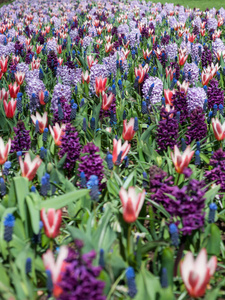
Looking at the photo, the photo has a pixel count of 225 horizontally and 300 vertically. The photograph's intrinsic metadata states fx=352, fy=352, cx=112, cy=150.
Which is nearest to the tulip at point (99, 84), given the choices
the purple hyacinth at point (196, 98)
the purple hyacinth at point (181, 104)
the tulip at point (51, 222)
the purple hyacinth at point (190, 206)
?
the purple hyacinth at point (181, 104)

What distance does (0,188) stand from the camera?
8.05ft

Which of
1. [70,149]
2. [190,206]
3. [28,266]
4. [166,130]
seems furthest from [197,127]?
[28,266]

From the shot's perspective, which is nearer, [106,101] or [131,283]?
[131,283]

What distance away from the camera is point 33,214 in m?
2.07

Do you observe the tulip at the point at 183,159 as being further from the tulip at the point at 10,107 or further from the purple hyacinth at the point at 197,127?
the tulip at the point at 10,107

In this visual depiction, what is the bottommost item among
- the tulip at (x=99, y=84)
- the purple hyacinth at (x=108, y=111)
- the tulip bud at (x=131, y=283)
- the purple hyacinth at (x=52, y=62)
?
the tulip bud at (x=131, y=283)

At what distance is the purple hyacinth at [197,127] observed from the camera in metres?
3.18

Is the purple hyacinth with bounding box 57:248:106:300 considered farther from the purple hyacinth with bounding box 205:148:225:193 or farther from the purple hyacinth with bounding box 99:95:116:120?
the purple hyacinth with bounding box 99:95:116:120

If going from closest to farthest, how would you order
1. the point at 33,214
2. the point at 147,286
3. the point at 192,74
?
the point at 147,286
the point at 33,214
the point at 192,74

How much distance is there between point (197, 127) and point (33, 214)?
5.85 ft

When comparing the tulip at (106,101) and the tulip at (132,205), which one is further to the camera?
the tulip at (106,101)

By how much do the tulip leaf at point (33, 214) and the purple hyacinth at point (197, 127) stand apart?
1.67 meters

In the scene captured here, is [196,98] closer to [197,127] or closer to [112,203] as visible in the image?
[197,127]

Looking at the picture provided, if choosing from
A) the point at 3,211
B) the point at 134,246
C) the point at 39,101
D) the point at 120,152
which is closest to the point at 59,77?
the point at 39,101
